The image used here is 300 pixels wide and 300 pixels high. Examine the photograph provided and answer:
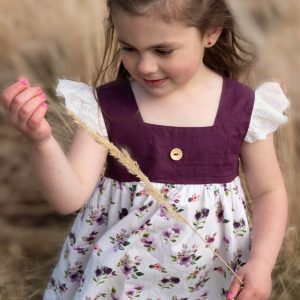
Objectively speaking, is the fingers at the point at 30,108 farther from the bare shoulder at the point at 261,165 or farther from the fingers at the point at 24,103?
the bare shoulder at the point at 261,165

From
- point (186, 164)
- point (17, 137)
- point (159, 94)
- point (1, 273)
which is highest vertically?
point (159, 94)

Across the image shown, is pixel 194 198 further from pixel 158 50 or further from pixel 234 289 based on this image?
pixel 158 50

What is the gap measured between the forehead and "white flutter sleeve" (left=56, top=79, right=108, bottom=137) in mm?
202

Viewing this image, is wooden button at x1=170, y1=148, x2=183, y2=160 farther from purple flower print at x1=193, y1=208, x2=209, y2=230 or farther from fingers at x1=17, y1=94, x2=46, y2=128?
fingers at x1=17, y1=94, x2=46, y2=128

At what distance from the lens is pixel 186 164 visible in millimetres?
1713

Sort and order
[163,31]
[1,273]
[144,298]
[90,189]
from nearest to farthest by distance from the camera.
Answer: [163,31], [90,189], [144,298], [1,273]

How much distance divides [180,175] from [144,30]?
343 mm

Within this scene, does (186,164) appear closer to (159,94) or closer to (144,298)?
(159,94)

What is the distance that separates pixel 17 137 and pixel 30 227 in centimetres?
32

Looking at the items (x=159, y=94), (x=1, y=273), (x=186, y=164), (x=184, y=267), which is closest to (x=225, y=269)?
(x=184, y=267)

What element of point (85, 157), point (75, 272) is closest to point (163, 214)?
point (85, 157)

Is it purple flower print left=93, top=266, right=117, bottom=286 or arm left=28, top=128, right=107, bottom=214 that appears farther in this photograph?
purple flower print left=93, top=266, right=117, bottom=286

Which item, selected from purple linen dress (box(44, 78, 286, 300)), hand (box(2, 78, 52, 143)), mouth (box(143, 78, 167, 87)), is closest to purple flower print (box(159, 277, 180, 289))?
purple linen dress (box(44, 78, 286, 300))

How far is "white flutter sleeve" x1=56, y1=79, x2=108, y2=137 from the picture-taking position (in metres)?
1.72
